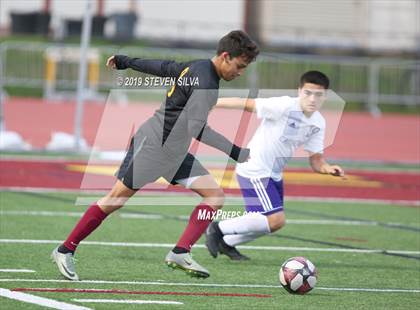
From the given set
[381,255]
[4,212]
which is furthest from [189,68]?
[4,212]

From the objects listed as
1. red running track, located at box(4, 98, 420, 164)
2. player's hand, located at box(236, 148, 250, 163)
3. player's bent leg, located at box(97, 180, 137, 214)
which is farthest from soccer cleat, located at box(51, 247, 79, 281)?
red running track, located at box(4, 98, 420, 164)

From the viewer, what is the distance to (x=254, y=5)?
39.4 meters

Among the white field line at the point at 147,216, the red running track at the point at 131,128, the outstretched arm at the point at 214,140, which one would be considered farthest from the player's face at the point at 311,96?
the red running track at the point at 131,128

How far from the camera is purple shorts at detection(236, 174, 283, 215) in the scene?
10.4 m

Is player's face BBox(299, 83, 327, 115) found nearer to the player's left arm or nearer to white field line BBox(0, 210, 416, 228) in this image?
the player's left arm

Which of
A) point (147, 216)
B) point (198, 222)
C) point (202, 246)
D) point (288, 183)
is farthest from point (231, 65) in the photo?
point (288, 183)

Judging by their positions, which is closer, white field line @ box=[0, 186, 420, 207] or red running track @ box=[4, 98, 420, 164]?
white field line @ box=[0, 186, 420, 207]

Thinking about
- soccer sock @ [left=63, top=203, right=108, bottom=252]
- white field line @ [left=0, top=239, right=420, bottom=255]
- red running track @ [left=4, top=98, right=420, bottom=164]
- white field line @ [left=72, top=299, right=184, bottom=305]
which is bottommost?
red running track @ [left=4, top=98, right=420, bottom=164]

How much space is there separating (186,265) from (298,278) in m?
0.85

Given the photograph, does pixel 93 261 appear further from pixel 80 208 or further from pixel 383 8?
pixel 383 8

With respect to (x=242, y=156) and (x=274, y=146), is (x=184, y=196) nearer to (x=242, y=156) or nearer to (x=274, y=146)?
(x=274, y=146)

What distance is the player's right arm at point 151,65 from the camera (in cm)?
885

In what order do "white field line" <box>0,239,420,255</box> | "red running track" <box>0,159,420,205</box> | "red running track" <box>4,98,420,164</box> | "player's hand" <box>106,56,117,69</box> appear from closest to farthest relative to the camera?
"player's hand" <box>106,56,117,69</box> → "white field line" <box>0,239,420,255</box> → "red running track" <box>0,159,420,205</box> → "red running track" <box>4,98,420,164</box>

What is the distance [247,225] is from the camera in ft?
34.0
